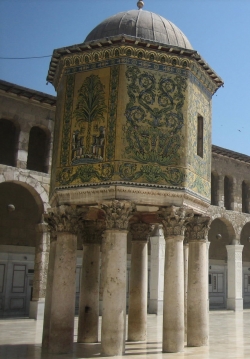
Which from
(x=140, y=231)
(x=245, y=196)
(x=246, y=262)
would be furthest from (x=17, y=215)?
(x=246, y=262)

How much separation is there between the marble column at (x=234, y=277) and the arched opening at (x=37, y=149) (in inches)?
413

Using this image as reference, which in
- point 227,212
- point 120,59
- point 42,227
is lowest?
point 42,227

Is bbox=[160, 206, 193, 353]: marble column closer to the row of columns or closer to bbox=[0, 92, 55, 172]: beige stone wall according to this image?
the row of columns

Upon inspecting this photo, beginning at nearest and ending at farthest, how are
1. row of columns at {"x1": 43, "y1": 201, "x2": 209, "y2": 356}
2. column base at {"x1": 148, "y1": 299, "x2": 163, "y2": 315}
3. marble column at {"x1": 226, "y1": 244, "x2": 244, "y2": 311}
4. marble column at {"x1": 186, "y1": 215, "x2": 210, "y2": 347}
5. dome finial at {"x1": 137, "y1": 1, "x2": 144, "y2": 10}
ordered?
1. row of columns at {"x1": 43, "y1": 201, "x2": 209, "y2": 356}
2. marble column at {"x1": 186, "y1": 215, "x2": 210, "y2": 347}
3. dome finial at {"x1": 137, "y1": 1, "x2": 144, "y2": 10}
4. column base at {"x1": 148, "y1": 299, "x2": 163, "y2": 315}
5. marble column at {"x1": 226, "y1": 244, "x2": 244, "y2": 311}

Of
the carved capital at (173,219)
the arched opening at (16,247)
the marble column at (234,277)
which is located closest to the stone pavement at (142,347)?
the carved capital at (173,219)

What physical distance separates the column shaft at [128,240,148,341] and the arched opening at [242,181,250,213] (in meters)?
14.5

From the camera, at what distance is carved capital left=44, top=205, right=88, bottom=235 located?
8656mm

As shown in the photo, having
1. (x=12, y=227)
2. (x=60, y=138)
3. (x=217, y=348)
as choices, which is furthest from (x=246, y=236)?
(x=60, y=138)

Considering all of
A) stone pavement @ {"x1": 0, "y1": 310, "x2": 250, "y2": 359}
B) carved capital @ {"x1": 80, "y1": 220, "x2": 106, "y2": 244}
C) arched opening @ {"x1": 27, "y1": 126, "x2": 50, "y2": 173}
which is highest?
arched opening @ {"x1": 27, "y1": 126, "x2": 50, "y2": 173}

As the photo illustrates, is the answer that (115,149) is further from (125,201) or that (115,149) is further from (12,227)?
(12,227)

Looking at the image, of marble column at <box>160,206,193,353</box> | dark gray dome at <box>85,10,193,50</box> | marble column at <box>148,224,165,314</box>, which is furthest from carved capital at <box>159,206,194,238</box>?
marble column at <box>148,224,165,314</box>

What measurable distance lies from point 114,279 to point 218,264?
17.8m

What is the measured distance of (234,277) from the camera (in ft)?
74.3

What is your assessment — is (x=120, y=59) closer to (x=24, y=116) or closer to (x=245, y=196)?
(x=24, y=116)
